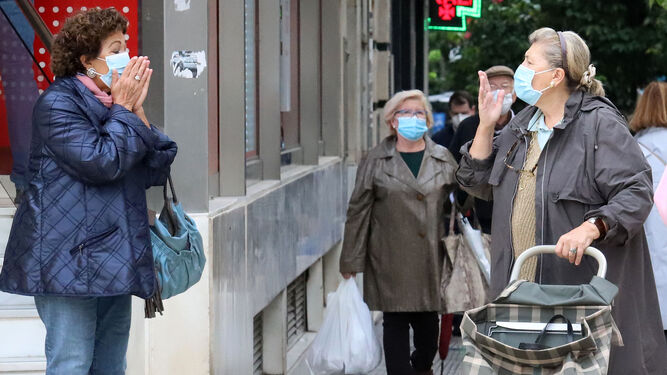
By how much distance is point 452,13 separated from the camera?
17.6 metres

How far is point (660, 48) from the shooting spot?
20344mm

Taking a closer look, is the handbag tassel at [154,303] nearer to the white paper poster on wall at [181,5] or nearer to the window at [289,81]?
the white paper poster on wall at [181,5]

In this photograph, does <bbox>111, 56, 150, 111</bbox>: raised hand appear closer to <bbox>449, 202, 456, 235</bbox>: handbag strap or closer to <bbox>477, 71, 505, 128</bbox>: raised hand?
<bbox>477, 71, 505, 128</bbox>: raised hand

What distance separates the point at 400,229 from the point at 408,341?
66 centimetres

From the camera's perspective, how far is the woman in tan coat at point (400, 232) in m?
6.93

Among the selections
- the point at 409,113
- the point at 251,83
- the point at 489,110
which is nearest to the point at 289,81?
the point at 251,83

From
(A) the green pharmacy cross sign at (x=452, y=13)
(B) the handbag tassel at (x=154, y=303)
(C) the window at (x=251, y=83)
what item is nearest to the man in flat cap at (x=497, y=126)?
(C) the window at (x=251, y=83)

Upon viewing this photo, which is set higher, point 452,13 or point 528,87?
point 452,13

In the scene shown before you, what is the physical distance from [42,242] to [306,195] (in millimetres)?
3844

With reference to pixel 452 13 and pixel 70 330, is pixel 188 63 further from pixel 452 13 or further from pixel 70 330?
pixel 452 13

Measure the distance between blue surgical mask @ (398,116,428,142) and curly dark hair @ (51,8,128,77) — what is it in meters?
3.09

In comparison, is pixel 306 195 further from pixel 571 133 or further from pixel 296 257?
pixel 571 133

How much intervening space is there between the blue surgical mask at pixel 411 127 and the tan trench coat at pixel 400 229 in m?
0.14

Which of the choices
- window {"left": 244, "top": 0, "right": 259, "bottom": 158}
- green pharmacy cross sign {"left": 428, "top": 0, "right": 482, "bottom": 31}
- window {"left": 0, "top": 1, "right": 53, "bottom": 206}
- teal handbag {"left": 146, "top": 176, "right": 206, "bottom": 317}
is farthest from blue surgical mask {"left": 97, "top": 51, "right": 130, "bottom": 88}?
green pharmacy cross sign {"left": 428, "top": 0, "right": 482, "bottom": 31}
